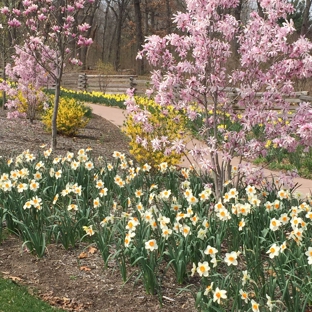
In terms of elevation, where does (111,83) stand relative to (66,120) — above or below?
above

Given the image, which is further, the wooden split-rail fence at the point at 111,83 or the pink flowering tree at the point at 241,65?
the wooden split-rail fence at the point at 111,83

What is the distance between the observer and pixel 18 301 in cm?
361

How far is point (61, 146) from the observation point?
9508mm

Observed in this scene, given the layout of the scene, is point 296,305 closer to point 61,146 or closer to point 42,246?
point 42,246

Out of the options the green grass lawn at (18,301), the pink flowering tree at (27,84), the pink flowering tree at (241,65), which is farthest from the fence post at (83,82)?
the green grass lawn at (18,301)

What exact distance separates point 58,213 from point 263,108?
226 cm

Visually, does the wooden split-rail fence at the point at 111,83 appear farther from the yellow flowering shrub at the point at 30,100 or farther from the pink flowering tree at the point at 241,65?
the pink flowering tree at the point at 241,65

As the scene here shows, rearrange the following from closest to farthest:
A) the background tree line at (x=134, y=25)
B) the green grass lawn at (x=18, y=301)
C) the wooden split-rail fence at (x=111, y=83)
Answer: the green grass lawn at (x=18, y=301) < the wooden split-rail fence at (x=111, y=83) < the background tree line at (x=134, y=25)

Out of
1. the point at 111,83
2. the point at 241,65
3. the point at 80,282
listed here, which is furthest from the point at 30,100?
the point at 111,83

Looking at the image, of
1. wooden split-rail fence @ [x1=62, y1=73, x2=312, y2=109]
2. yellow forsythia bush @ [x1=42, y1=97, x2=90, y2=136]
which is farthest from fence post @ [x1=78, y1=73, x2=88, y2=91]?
yellow forsythia bush @ [x1=42, y1=97, x2=90, y2=136]

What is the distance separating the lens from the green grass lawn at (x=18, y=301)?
3523 millimetres

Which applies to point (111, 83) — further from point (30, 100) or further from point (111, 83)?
point (30, 100)

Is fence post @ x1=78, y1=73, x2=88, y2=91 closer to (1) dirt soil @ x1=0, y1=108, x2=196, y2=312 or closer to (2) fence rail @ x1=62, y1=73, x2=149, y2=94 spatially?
(2) fence rail @ x1=62, y1=73, x2=149, y2=94

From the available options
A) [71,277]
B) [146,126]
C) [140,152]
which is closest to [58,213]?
[71,277]
